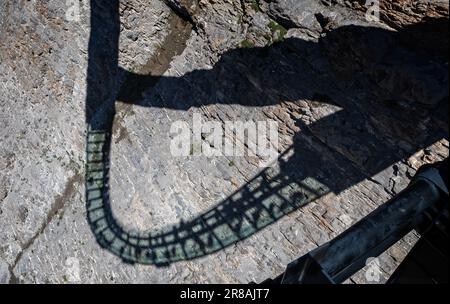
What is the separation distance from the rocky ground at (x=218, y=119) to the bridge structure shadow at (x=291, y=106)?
2 centimetres

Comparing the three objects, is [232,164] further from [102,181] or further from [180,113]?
[102,181]

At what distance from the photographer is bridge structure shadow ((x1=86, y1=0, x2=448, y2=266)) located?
4297 mm

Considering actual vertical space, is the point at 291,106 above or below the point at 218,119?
above

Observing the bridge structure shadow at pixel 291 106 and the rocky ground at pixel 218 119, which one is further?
the rocky ground at pixel 218 119

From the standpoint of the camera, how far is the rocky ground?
4.41 meters

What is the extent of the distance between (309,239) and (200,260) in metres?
1.57

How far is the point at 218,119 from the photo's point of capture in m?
5.96

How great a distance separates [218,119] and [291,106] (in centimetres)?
123

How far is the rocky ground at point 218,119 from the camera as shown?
4.41 metres

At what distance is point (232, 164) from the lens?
19.2 feet

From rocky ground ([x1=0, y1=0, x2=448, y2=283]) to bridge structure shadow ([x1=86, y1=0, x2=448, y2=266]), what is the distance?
0.06 ft

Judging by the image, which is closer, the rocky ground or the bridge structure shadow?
the bridge structure shadow

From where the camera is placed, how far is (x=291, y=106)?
17.1ft

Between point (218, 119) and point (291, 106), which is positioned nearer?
point (291, 106)
